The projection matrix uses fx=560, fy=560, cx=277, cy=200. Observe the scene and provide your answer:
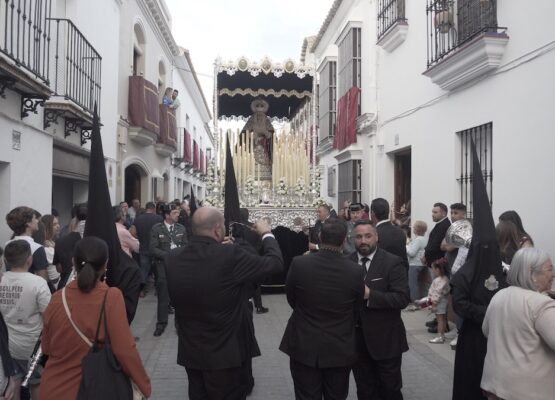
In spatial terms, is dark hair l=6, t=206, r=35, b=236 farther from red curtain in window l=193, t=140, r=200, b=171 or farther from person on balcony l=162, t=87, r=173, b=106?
red curtain in window l=193, t=140, r=200, b=171

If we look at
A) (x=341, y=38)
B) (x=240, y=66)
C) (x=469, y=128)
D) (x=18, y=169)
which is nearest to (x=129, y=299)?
(x=18, y=169)

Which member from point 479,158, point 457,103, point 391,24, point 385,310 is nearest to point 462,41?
point 457,103

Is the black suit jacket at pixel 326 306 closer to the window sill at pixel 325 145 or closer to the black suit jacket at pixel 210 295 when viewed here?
the black suit jacket at pixel 210 295

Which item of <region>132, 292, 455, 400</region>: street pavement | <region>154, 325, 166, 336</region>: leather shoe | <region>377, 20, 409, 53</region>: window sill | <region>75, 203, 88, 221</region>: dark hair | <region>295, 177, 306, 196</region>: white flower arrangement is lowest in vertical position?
<region>132, 292, 455, 400</region>: street pavement

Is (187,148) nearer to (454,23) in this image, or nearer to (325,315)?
(454,23)

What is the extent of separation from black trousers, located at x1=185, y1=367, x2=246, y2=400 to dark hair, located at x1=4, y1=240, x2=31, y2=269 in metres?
1.41

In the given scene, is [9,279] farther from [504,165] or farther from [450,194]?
[450,194]

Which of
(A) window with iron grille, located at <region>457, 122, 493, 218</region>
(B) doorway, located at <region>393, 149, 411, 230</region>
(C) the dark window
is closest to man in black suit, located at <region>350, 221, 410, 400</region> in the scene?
(A) window with iron grille, located at <region>457, 122, 493, 218</region>

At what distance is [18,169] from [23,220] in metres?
3.05

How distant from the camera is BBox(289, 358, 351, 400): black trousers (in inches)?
140

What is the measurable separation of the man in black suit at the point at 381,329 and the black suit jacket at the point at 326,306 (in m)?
0.32

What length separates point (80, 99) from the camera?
9781mm

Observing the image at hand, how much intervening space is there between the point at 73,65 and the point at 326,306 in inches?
300

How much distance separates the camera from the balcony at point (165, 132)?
16688mm
